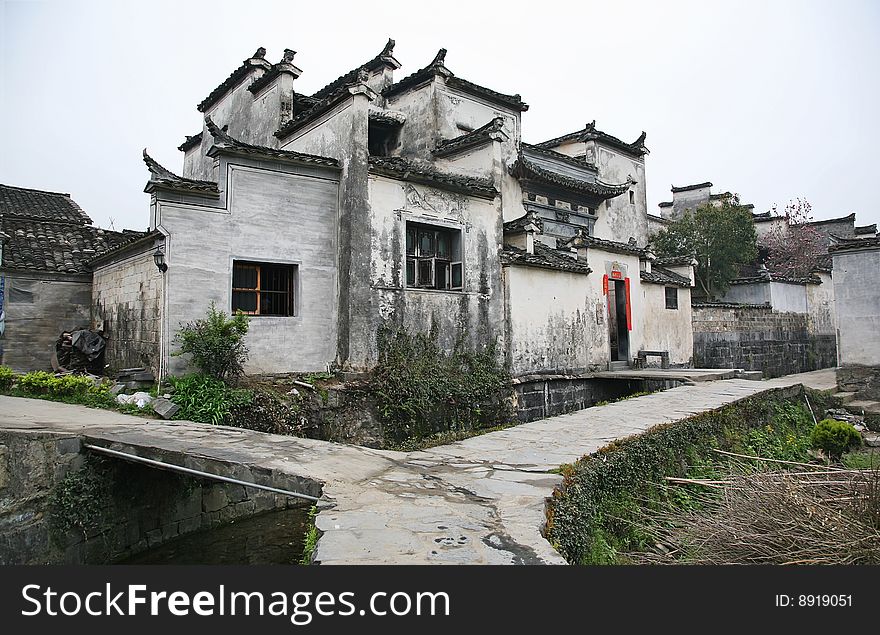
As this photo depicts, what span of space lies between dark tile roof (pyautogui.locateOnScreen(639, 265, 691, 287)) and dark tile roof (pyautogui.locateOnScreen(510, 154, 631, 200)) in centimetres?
292

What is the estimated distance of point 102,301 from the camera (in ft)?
36.9

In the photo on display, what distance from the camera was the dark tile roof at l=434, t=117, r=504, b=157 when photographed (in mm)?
13141

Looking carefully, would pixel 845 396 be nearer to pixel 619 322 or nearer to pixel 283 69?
pixel 619 322

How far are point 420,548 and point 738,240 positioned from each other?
69.8 feet

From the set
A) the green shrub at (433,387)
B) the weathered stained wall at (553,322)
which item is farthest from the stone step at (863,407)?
the green shrub at (433,387)

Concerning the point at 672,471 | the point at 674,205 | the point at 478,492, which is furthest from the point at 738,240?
the point at 478,492

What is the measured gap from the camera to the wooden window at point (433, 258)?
11156mm

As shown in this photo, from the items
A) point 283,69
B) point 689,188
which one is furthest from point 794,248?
point 283,69

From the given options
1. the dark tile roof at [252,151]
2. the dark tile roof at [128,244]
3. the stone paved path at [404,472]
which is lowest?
the stone paved path at [404,472]

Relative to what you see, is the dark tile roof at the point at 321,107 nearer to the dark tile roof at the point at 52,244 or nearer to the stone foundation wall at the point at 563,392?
the dark tile roof at the point at 52,244

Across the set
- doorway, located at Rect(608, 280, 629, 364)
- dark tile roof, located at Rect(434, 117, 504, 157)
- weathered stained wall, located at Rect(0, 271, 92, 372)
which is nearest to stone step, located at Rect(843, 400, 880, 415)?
doorway, located at Rect(608, 280, 629, 364)

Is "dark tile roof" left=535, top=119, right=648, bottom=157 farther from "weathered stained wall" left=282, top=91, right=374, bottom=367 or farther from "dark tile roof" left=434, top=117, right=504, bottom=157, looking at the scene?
"weathered stained wall" left=282, top=91, right=374, bottom=367

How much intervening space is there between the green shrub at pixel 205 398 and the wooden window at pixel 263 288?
4.35 ft

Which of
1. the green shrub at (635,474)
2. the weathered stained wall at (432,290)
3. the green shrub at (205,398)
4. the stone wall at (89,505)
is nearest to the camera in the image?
the green shrub at (635,474)
